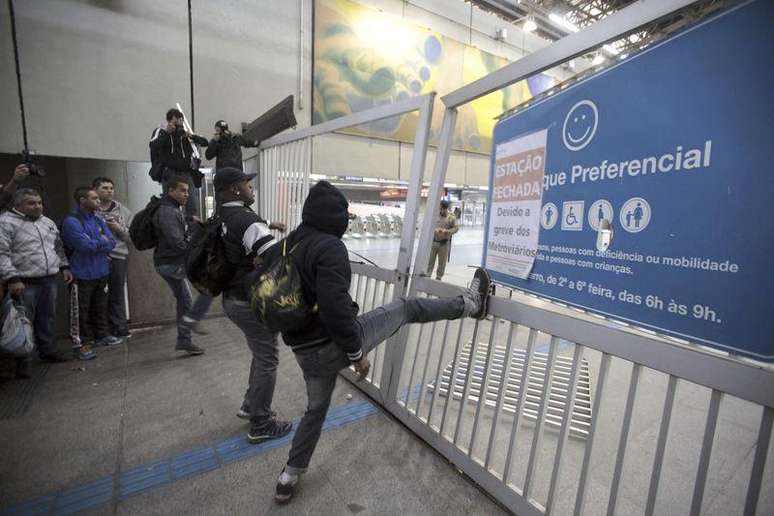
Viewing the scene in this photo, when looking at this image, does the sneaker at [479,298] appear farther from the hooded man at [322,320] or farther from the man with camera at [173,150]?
the man with camera at [173,150]

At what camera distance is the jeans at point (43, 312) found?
348 centimetres

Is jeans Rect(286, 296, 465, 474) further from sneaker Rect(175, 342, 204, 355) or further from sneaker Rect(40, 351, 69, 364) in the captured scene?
sneaker Rect(40, 351, 69, 364)

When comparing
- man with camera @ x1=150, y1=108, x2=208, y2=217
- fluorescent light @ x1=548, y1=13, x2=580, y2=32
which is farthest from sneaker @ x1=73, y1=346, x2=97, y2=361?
fluorescent light @ x1=548, y1=13, x2=580, y2=32

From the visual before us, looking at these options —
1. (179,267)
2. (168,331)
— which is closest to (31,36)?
(179,267)

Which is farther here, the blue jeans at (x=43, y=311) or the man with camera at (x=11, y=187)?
the blue jeans at (x=43, y=311)

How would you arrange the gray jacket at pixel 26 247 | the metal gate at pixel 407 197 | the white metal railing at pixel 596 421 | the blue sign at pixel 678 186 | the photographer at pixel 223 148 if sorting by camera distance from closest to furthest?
1. the blue sign at pixel 678 186
2. the white metal railing at pixel 596 421
3. the metal gate at pixel 407 197
4. the gray jacket at pixel 26 247
5. the photographer at pixel 223 148

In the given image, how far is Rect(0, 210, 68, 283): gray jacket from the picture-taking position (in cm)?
318

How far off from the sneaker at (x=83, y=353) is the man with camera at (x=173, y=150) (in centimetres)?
188

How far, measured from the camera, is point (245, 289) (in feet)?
7.77

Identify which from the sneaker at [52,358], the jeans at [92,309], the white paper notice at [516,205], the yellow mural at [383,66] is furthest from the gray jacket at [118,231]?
the white paper notice at [516,205]

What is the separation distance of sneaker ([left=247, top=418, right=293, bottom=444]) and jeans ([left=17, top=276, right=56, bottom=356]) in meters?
2.63

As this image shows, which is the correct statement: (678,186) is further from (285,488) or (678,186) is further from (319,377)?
(285,488)

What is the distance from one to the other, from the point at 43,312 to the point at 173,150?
1997 mm

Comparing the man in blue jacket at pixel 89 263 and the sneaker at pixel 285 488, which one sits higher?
the man in blue jacket at pixel 89 263
